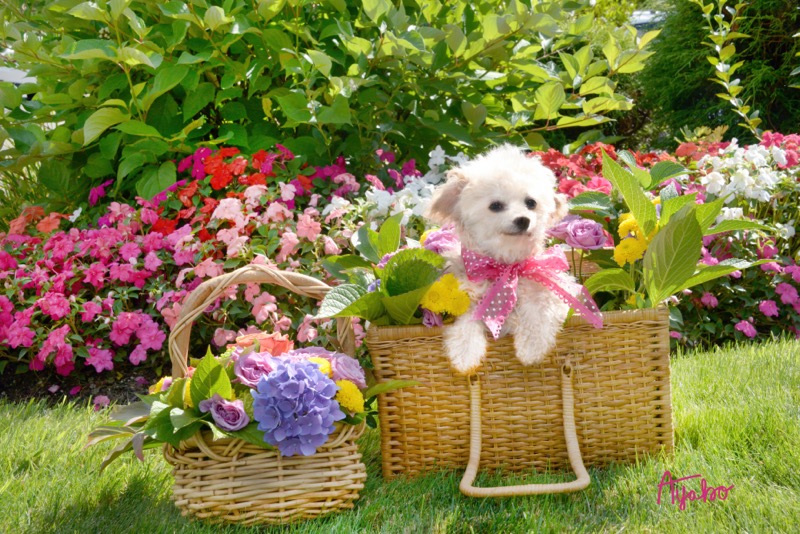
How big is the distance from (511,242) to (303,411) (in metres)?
0.68

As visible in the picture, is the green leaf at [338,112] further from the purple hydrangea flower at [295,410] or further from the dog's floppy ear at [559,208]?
the purple hydrangea flower at [295,410]

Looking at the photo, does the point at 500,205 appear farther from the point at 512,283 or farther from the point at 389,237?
the point at 389,237

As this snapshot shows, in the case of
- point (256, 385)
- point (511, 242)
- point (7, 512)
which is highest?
point (511, 242)

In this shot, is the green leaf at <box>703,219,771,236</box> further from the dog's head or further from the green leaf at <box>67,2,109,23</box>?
the green leaf at <box>67,2,109,23</box>

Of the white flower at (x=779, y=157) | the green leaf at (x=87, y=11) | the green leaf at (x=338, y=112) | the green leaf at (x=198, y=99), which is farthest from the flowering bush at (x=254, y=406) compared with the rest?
the white flower at (x=779, y=157)

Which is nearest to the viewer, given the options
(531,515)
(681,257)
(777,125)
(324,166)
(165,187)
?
(531,515)

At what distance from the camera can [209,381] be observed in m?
1.75

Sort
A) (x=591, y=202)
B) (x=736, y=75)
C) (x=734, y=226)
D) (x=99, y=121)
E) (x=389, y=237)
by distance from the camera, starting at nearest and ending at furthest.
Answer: (x=734, y=226), (x=389, y=237), (x=591, y=202), (x=99, y=121), (x=736, y=75)

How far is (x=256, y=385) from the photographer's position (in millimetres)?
1799

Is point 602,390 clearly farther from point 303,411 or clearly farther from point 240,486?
point 240,486

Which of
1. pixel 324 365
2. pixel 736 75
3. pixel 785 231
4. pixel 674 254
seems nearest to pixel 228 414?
pixel 324 365

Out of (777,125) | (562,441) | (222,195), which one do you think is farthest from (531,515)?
(777,125)

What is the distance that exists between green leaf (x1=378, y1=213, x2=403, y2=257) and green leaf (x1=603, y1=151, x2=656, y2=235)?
24.1 inches

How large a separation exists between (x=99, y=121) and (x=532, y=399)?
215 centimetres
